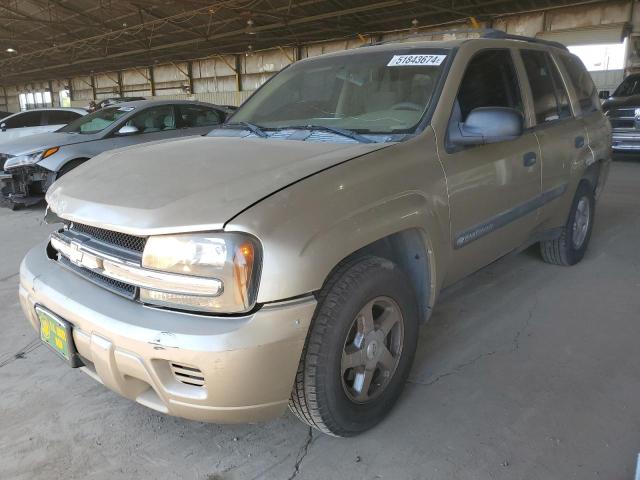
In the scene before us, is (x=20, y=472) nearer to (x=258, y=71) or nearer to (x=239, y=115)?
(x=239, y=115)

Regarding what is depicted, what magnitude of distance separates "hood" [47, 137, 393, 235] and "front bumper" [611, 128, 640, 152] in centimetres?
985

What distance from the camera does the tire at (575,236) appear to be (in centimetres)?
403

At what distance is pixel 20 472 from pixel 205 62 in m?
27.4

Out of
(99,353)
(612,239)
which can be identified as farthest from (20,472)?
(612,239)

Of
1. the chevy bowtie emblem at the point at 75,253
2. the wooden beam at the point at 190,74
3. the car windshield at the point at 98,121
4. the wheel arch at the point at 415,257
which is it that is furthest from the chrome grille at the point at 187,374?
the wooden beam at the point at 190,74

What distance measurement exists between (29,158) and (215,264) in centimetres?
643

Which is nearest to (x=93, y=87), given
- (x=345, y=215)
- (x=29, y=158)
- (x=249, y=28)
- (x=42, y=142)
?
(x=249, y=28)

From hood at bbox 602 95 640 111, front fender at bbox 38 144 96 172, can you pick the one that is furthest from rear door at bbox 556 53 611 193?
hood at bbox 602 95 640 111

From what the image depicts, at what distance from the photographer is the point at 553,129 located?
342 cm

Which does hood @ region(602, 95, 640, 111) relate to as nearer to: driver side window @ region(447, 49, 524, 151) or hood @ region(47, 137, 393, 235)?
driver side window @ region(447, 49, 524, 151)

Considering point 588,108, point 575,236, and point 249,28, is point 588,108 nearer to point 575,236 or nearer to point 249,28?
point 575,236

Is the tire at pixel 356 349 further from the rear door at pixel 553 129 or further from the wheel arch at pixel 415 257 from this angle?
the rear door at pixel 553 129

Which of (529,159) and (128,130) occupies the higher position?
(128,130)

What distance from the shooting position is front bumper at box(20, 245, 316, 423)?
1662 mm
